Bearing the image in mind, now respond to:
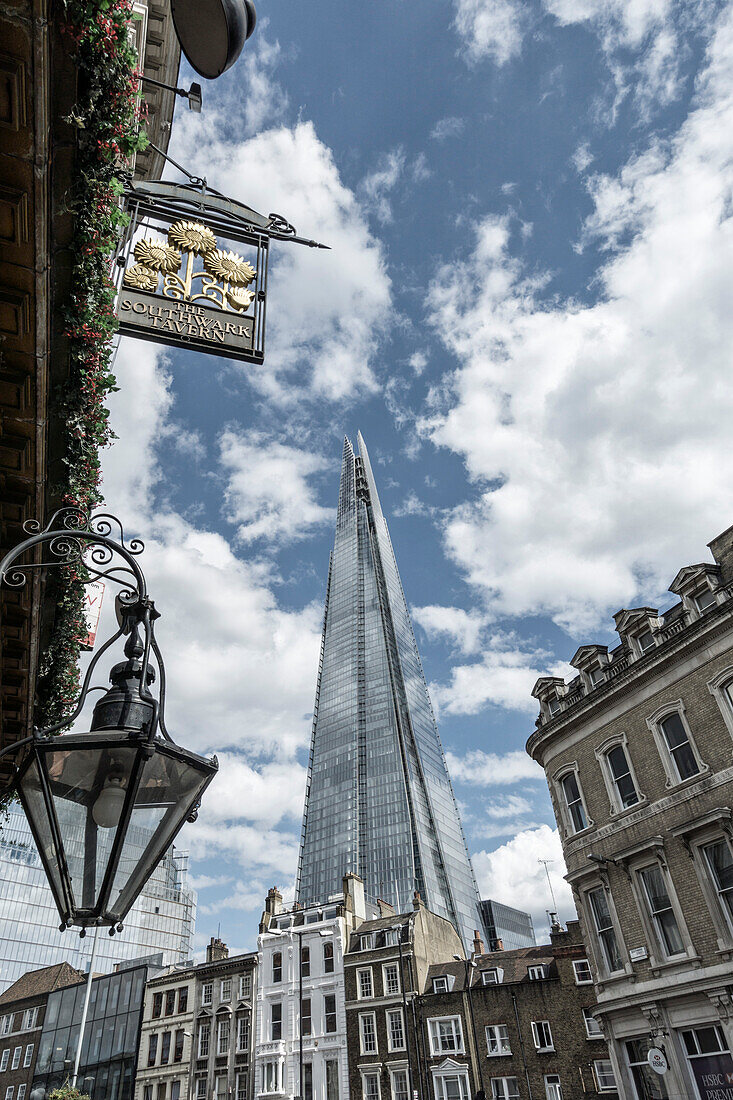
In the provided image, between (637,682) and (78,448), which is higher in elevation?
(637,682)

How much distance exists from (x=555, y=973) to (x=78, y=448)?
37.5 m

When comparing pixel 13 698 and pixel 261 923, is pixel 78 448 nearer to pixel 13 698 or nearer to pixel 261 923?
pixel 13 698

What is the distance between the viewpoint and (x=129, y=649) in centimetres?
484

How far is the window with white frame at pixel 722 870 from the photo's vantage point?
65.1ft

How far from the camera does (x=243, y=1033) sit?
44094mm

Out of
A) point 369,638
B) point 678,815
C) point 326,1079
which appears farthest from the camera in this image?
point 369,638

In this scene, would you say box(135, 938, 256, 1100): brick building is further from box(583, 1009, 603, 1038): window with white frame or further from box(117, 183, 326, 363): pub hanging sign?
box(117, 183, 326, 363): pub hanging sign

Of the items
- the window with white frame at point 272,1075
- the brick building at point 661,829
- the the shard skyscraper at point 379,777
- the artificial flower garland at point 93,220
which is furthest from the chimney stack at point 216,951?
the the shard skyscraper at point 379,777

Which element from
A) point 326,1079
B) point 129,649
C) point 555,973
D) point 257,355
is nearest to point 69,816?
point 129,649

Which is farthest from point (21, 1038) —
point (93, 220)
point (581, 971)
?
point (93, 220)

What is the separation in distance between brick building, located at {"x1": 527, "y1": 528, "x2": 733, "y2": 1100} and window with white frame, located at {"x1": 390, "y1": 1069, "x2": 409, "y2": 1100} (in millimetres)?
19952

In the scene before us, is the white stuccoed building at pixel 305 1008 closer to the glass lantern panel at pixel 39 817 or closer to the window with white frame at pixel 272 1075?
the window with white frame at pixel 272 1075

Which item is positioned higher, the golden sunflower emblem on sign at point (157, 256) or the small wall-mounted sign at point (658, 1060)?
the golden sunflower emblem on sign at point (157, 256)

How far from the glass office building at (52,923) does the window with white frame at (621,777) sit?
78871 millimetres
